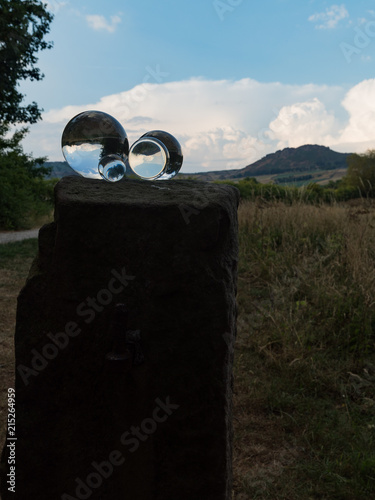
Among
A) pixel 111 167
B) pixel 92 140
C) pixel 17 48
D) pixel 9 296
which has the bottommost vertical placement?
pixel 9 296

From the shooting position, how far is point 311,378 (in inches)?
130

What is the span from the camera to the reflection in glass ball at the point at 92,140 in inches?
69.9

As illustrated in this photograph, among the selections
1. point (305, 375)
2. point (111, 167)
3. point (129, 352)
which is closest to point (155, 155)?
point (111, 167)

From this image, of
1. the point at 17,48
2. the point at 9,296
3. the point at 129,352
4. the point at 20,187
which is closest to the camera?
the point at 129,352

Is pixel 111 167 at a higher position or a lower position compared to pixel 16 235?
higher

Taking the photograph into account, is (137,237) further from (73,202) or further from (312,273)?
(312,273)

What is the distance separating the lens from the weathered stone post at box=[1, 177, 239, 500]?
1.55 m

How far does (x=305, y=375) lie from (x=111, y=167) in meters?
2.28

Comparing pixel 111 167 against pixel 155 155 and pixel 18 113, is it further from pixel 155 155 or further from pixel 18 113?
pixel 18 113

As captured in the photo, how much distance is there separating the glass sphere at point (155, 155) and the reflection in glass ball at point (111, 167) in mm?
68

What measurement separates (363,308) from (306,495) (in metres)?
1.88

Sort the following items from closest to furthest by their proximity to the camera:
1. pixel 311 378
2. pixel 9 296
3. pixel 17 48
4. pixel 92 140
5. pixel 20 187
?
pixel 92 140
pixel 311 378
pixel 9 296
pixel 17 48
pixel 20 187

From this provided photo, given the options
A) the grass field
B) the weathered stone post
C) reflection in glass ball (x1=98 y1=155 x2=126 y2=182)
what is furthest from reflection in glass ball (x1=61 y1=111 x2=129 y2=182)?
the grass field

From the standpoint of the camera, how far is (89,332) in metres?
1.58
